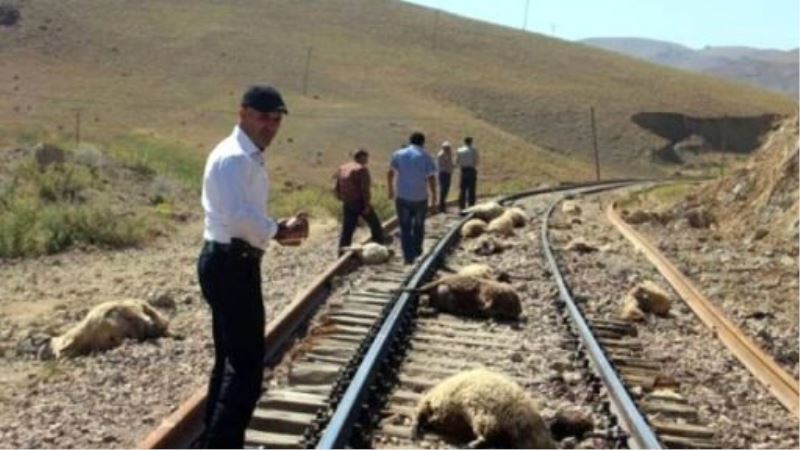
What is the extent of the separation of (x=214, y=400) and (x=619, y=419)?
105 inches

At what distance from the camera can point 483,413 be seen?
7488 mm

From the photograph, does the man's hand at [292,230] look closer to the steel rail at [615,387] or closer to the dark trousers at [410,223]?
the steel rail at [615,387]

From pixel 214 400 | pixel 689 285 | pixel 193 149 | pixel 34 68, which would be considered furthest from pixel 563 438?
pixel 34 68

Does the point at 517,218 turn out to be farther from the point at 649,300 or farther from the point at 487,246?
the point at 649,300

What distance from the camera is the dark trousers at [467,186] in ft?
87.5

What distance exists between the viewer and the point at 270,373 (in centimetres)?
923

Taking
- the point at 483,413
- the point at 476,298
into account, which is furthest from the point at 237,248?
the point at 476,298

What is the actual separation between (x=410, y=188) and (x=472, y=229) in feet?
17.5

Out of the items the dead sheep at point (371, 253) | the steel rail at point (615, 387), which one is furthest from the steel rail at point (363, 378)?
the dead sheep at point (371, 253)

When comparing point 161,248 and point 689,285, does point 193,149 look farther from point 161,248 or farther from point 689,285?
point 689,285

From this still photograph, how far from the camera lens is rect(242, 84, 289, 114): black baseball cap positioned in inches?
252

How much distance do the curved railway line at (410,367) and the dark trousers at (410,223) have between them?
1.61 metres

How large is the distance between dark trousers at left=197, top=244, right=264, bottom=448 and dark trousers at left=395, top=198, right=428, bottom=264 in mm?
9568

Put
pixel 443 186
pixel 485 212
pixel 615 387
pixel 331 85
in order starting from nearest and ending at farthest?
pixel 615 387 → pixel 485 212 → pixel 443 186 → pixel 331 85
